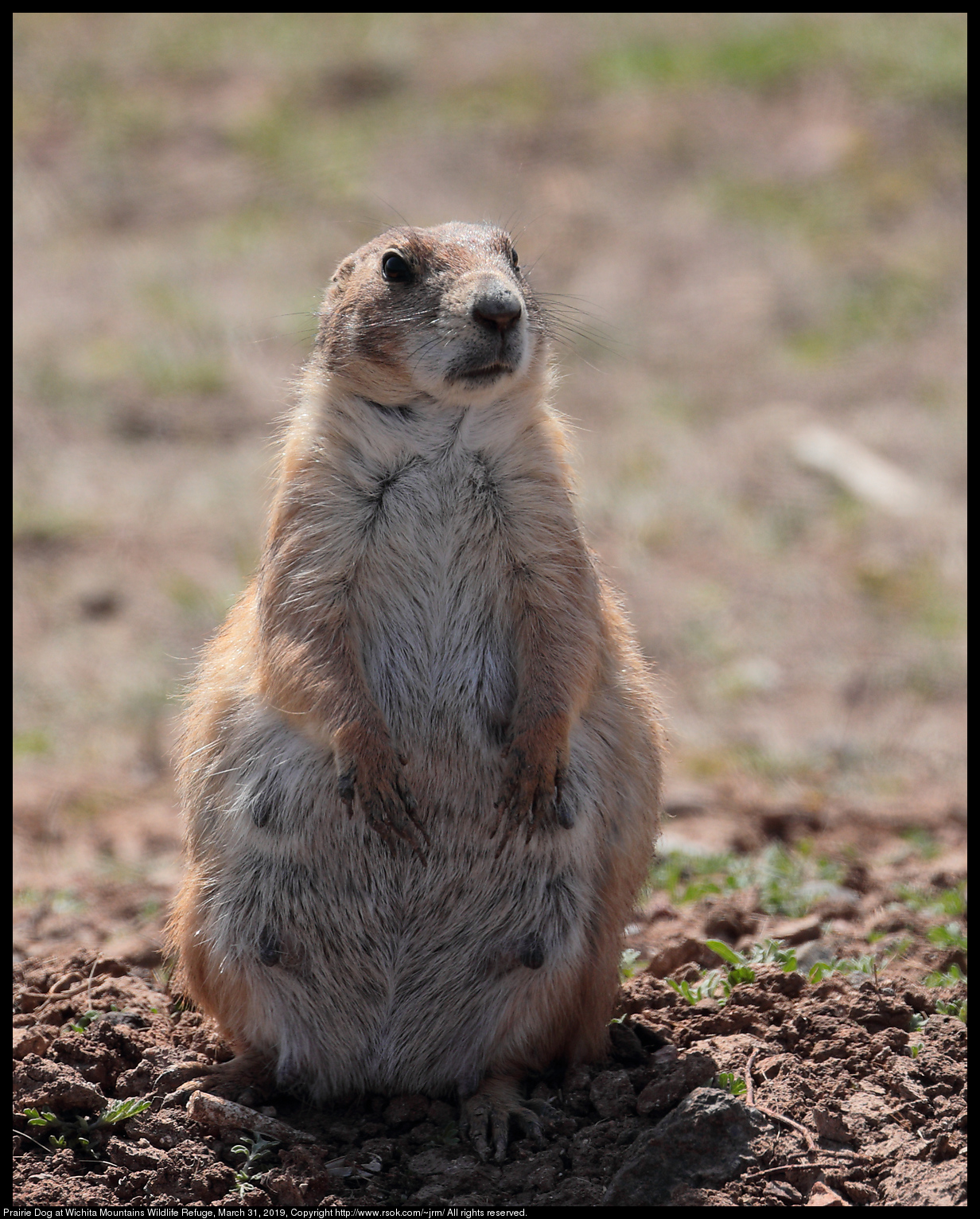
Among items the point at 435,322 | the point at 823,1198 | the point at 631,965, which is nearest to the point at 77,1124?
the point at 631,965

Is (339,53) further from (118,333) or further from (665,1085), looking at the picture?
(665,1085)

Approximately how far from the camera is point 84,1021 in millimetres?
4793

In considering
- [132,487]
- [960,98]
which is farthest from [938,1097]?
[960,98]

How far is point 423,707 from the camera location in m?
4.52

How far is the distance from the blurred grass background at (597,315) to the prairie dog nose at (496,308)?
3.02 meters

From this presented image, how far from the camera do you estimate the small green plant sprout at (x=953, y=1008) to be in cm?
462

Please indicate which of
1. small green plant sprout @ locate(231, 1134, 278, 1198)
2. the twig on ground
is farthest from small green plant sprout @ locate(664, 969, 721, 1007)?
small green plant sprout @ locate(231, 1134, 278, 1198)

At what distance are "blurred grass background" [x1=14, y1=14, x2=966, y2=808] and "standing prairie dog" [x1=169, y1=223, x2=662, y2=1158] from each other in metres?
3.00

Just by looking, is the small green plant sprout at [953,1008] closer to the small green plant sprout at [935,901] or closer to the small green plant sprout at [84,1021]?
the small green plant sprout at [935,901]

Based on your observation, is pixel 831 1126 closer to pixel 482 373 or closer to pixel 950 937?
pixel 950 937

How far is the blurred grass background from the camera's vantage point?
8906 mm

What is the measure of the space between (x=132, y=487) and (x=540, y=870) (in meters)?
6.95

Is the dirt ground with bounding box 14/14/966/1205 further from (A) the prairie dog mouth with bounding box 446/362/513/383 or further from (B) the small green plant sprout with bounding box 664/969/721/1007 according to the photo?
(A) the prairie dog mouth with bounding box 446/362/513/383

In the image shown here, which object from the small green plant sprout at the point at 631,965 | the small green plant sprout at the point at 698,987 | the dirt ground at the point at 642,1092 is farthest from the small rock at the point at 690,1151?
the small green plant sprout at the point at 631,965
